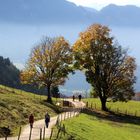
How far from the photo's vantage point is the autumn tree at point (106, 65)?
110 m

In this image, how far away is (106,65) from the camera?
111 m

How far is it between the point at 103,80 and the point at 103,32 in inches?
424

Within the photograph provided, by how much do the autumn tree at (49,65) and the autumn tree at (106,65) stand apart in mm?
4352

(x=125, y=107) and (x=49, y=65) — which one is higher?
(x=49, y=65)

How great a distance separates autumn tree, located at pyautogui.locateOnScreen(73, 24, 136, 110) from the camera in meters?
110

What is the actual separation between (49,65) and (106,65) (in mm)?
13112

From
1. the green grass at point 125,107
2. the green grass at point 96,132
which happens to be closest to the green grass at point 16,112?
the green grass at point 96,132

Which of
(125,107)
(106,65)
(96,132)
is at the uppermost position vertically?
(106,65)

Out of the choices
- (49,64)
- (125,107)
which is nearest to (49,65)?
(49,64)

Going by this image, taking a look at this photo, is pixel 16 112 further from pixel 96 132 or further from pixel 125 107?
pixel 125 107

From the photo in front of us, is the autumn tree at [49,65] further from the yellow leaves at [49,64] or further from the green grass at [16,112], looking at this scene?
the green grass at [16,112]

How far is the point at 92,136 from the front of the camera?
66.1 metres

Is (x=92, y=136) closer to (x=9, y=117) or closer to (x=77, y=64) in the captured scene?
(x=9, y=117)

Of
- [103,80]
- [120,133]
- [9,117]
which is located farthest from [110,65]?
[9,117]
